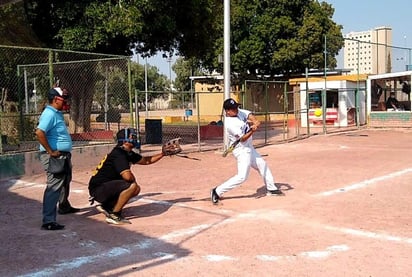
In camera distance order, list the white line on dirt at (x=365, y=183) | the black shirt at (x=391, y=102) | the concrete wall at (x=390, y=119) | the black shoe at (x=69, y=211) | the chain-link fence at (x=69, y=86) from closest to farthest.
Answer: the black shoe at (x=69, y=211)
the white line on dirt at (x=365, y=183)
the chain-link fence at (x=69, y=86)
the concrete wall at (x=390, y=119)
the black shirt at (x=391, y=102)

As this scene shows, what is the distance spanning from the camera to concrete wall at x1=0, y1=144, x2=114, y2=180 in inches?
448

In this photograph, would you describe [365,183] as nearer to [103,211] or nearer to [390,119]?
[103,211]

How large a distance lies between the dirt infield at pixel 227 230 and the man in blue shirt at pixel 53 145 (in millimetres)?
285

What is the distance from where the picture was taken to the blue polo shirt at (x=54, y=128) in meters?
6.82

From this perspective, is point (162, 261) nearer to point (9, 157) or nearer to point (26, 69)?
point (9, 157)

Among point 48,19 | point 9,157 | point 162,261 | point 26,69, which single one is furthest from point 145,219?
point 48,19

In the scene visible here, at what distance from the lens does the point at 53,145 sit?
6.97 meters

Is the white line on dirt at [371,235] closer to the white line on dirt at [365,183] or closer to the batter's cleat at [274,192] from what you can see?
the batter's cleat at [274,192]

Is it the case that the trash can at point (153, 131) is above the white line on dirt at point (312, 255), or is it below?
above

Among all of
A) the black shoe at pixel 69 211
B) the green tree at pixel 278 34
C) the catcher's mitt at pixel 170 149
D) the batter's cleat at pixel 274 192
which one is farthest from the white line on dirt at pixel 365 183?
the green tree at pixel 278 34

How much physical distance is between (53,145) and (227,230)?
2589 mm

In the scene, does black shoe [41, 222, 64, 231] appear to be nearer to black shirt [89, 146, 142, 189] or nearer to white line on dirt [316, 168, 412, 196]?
black shirt [89, 146, 142, 189]

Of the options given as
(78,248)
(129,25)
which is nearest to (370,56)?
(129,25)

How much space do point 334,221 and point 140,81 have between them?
77.6 m
